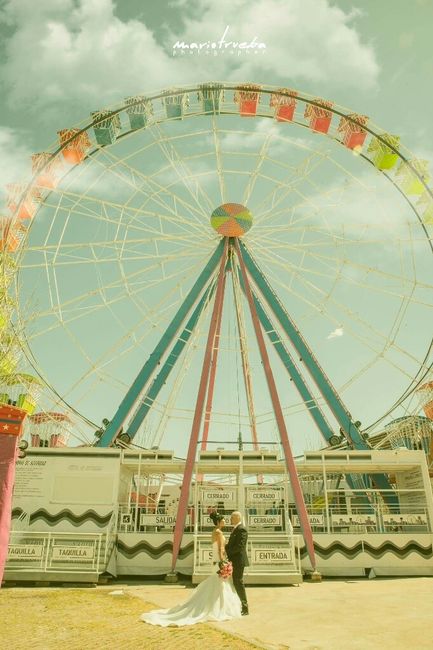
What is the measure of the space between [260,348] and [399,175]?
10.2 meters

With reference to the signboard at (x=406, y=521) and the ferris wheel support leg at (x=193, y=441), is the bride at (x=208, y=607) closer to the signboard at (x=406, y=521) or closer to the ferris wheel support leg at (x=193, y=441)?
the ferris wheel support leg at (x=193, y=441)

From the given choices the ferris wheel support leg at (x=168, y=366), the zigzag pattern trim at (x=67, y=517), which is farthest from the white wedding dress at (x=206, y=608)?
the ferris wheel support leg at (x=168, y=366)

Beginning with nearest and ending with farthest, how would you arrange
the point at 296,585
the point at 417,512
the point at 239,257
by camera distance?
1. the point at 296,585
2. the point at 417,512
3. the point at 239,257

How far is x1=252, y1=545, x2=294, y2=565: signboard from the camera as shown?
14.5 m

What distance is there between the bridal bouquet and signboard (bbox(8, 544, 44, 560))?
28.9 ft

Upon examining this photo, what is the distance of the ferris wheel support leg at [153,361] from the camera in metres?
19.8

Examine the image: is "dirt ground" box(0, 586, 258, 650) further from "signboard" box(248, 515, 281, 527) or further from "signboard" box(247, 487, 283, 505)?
"signboard" box(247, 487, 283, 505)

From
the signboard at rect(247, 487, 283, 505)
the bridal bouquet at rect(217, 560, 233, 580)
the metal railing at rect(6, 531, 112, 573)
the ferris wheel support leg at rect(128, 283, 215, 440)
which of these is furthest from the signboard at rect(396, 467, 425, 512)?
the bridal bouquet at rect(217, 560, 233, 580)

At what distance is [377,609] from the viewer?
28.8 feet

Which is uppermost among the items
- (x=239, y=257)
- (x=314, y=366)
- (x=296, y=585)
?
(x=239, y=257)

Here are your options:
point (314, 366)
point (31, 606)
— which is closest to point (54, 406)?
point (314, 366)

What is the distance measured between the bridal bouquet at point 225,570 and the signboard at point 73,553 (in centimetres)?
818

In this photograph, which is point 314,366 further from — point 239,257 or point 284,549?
point 284,549

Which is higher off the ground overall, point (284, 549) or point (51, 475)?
point (51, 475)
